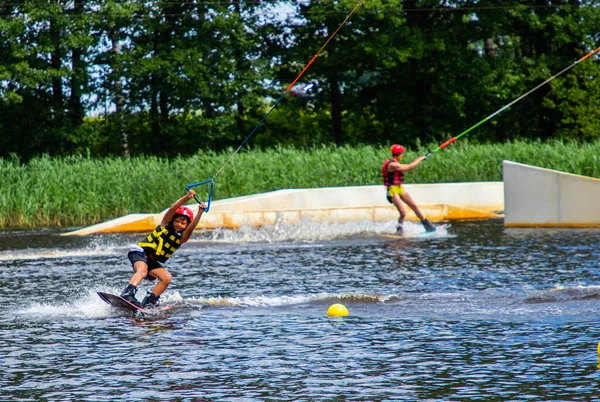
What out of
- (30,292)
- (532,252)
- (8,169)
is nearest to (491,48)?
(8,169)

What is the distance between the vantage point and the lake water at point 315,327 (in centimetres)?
765

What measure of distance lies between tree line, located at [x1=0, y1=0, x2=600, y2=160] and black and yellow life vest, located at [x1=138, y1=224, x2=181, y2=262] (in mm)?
24547

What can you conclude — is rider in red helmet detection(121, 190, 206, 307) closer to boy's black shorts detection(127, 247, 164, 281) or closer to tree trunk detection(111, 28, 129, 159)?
boy's black shorts detection(127, 247, 164, 281)

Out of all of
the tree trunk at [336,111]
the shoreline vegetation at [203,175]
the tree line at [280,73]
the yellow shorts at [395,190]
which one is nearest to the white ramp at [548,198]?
the yellow shorts at [395,190]

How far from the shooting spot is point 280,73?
43.1 m

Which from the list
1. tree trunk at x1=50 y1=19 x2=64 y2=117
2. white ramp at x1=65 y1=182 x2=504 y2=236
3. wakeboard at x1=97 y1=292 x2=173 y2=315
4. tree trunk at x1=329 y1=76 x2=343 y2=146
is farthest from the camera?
tree trunk at x1=329 y1=76 x2=343 y2=146

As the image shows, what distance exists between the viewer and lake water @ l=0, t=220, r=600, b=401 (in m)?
7.65

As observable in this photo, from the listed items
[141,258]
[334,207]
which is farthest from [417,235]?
[141,258]

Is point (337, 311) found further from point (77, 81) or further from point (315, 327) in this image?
point (77, 81)

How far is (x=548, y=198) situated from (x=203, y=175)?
9979 millimetres

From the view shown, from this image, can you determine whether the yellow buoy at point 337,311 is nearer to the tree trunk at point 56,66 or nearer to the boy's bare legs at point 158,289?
the boy's bare legs at point 158,289

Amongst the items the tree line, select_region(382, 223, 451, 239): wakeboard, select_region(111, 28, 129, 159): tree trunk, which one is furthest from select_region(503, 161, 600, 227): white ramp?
select_region(111, 28, 129, 159): tree trunk

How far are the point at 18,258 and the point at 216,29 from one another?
23.1m

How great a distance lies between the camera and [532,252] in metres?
16.5
